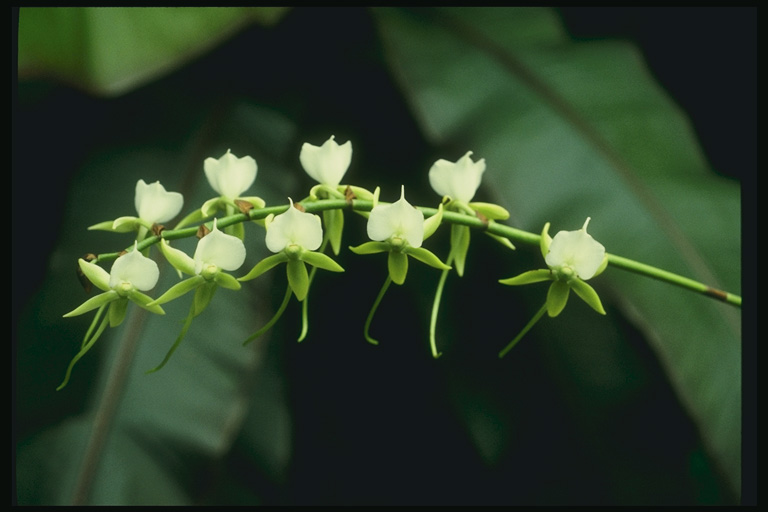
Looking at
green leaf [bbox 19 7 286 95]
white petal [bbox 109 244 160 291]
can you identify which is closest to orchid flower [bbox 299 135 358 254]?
white petal [bbox 109 244 160 291]

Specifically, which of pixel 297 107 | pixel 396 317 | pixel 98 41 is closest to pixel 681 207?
pixel 396 317

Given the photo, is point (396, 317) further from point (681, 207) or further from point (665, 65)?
point (665, 65)

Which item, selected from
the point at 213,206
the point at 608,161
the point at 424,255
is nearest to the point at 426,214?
the point at 424,255

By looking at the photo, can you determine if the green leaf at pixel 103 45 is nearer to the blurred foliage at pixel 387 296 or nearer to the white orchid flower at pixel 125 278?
the blurred foliage at pixel 387 296

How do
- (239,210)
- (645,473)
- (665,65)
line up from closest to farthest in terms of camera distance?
(239,210) < (645,473) < (665,65)

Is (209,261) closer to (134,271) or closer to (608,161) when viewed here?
(134,271)

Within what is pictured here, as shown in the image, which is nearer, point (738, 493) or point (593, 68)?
point (738, 493)
